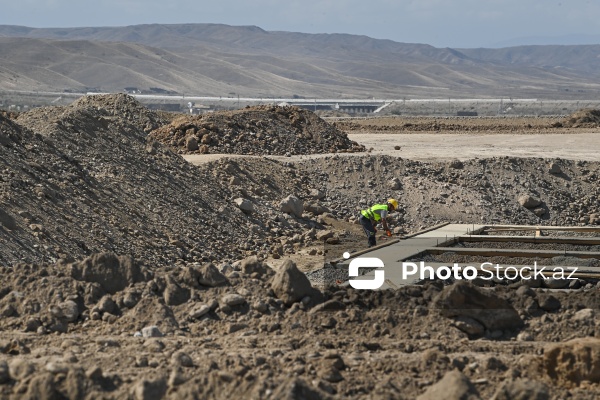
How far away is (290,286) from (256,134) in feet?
52.1

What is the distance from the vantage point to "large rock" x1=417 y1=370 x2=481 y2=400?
7.07 metres

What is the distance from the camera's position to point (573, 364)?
8.05m

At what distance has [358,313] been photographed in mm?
9594

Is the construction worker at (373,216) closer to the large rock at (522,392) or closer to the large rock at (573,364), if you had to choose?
the large rock at (573,364)

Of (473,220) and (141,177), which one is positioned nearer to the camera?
(141,177)

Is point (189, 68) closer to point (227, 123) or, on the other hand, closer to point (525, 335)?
point (227, 123)

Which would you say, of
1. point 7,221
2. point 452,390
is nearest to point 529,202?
point 7,221

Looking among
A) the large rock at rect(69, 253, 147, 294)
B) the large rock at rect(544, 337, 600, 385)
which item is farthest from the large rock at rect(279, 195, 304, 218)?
the large rock at rect(544, 337, 600, 385)

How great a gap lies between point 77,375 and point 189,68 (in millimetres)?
151937

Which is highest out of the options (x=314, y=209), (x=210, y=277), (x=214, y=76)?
(x=210, y=277)

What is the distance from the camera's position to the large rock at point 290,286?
9914mm

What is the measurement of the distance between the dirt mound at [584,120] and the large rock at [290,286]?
2935cm

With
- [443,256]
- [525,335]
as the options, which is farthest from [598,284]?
[525,335]

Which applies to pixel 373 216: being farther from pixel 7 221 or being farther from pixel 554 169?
pixel 554 169
